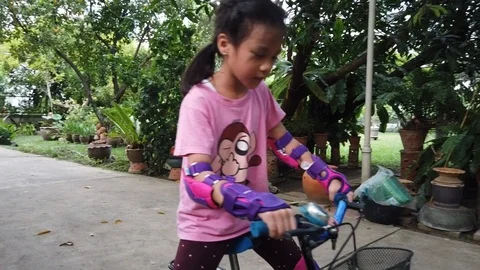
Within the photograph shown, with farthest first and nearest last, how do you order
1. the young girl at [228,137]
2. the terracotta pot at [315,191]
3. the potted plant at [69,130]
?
the potted plant at [69,130]
the terracotta pot at [315,191]
the young girl at [228,137]

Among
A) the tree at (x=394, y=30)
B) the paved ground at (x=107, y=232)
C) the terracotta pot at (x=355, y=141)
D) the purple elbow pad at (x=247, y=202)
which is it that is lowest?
→ the paved ground at (x=107, y=232)

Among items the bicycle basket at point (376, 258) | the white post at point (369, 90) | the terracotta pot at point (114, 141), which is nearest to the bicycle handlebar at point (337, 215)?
the bicycle basket at point (376, 258)

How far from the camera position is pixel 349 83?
6.24m

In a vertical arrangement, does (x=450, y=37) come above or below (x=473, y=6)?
below

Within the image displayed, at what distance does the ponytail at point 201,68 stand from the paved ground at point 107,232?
1.85 metres

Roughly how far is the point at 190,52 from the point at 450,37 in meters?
3.49

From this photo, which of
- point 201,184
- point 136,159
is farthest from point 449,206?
point 136,159

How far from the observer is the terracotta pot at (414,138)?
5.22 metres

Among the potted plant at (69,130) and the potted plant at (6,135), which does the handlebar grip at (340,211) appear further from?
the potted plant at (6,135)

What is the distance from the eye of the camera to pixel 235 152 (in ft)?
4.25

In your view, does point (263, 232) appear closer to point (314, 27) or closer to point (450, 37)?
point (314, 27)

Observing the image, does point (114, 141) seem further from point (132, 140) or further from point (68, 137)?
point (132, 140)

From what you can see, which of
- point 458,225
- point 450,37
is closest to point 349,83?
point 450,37

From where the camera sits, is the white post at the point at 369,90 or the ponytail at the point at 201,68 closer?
the ponytail at the point at 201,68
